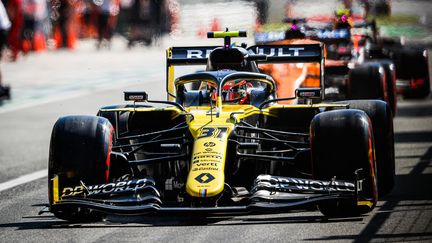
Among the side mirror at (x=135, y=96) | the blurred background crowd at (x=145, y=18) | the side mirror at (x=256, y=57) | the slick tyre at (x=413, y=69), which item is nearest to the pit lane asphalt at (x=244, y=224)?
the side mirror at (x=135, y=96)

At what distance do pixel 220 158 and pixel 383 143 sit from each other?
1.91m

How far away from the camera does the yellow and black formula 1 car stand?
357 inches

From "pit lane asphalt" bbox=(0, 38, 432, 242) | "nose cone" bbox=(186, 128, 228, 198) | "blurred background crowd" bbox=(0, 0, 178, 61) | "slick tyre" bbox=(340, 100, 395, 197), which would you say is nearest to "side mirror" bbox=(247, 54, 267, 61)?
"slick tyre" bbox=(340, 100, 395, 197)

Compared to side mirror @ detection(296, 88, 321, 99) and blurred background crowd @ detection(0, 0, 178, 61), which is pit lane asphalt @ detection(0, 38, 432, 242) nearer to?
side mirror @ detection(296, 88, 321, 99)

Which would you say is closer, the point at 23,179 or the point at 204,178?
the point at 204,178

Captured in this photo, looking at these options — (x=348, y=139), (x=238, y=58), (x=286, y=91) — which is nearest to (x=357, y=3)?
(x=286, y=91)

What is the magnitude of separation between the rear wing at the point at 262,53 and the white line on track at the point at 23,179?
5.89 feet

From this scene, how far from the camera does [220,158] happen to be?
9336 mm

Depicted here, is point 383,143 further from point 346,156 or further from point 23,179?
point 23,179

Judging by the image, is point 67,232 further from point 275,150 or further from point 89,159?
point 275,150

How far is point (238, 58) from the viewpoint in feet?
38.0

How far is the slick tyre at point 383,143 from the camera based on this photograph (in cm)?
1038

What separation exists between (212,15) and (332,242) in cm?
3026

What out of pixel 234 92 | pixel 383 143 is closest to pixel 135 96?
pixel 234 92
